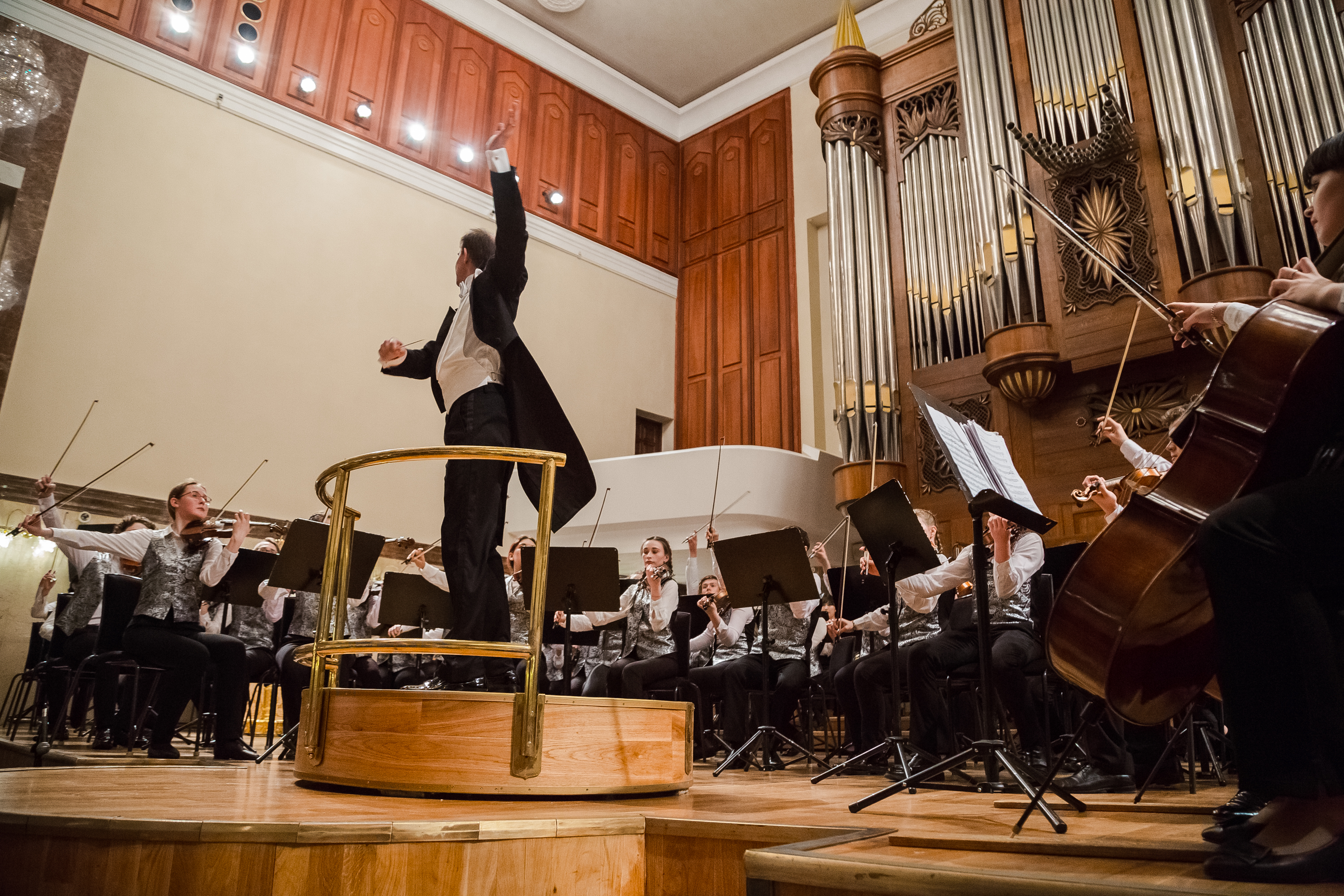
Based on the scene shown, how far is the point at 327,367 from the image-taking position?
25.0 ft

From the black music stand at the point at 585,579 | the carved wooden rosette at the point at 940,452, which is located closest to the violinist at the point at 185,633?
the black music stand at the point at 585,579

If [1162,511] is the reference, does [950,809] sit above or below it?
below

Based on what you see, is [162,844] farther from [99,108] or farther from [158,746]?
[99,108]

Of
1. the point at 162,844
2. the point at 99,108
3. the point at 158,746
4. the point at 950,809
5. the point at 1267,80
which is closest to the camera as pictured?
the point at 162,844

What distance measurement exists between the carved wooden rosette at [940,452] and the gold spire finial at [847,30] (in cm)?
360

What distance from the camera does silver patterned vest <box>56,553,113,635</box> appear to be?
5.20 m

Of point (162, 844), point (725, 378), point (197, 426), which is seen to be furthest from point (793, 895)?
point (725, 378)

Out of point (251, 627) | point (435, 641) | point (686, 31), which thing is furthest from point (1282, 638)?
point (686, 31)

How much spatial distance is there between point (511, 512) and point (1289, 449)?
7.02m

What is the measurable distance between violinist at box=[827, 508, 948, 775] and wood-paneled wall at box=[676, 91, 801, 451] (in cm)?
449

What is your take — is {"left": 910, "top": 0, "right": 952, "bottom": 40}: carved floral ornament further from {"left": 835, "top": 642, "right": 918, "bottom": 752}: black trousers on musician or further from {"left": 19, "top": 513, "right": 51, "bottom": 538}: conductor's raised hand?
{"left": 19, "top": 513, "right": 51, "bottom": 538}: conductor's raised hand

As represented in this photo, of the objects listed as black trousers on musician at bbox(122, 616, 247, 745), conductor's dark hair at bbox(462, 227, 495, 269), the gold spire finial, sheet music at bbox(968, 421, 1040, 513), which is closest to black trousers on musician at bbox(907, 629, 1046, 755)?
sheet music at bbox(968, 421, 1040, 513)

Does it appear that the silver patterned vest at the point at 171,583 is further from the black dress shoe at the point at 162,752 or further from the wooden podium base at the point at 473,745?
the wooden podium base at the point at 473,745

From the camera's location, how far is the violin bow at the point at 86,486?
19.9 feet
